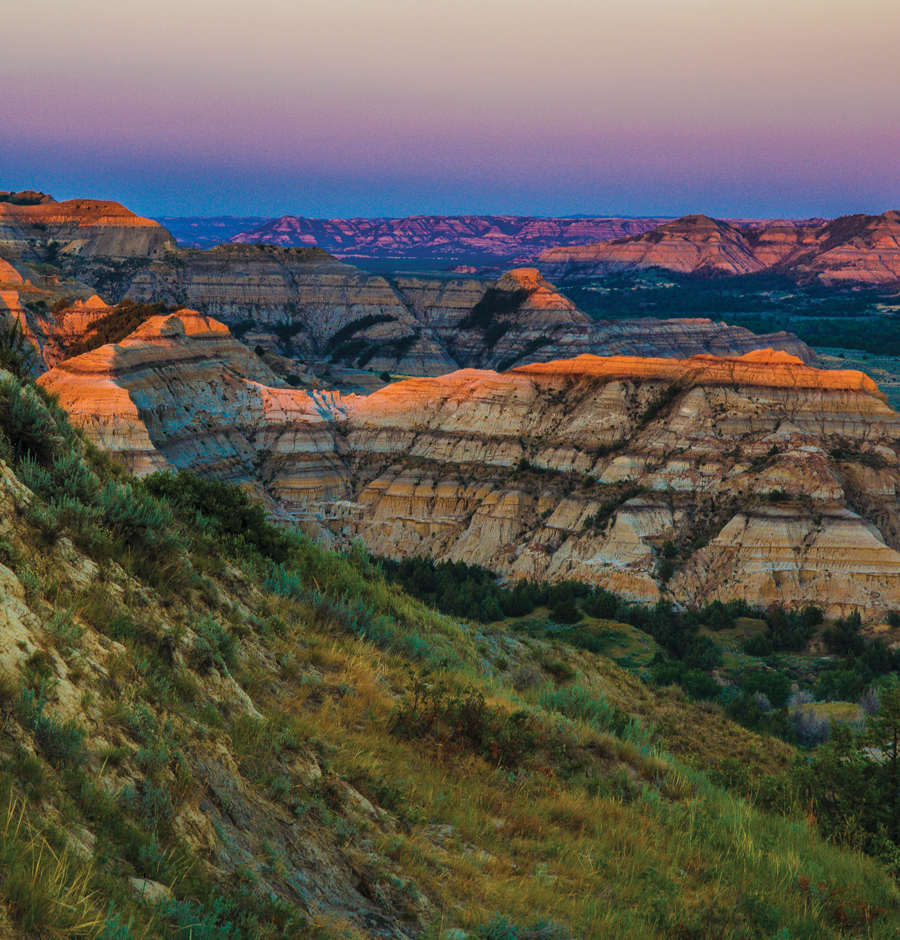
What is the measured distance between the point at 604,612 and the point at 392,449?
2509 cm

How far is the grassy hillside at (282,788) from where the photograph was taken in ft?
15.9

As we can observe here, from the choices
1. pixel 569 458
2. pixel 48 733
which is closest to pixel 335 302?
pixel 569 458

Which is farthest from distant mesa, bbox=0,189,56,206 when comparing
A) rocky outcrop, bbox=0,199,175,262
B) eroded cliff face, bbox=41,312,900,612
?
eroded cliff face, bbox=41,312,900,612

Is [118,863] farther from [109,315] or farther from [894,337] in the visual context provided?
[894,337]

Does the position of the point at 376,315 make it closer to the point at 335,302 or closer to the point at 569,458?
the point at 335,302

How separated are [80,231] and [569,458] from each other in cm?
11367

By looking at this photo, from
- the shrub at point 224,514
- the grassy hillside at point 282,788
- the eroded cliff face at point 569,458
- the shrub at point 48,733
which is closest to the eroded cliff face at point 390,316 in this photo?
the eroded cliff face at point 569,458

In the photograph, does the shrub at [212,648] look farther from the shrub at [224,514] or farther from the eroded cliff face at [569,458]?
the eroded cliff face at [569,458]

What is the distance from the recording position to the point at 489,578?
53.4 m

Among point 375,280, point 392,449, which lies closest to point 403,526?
point 392,449

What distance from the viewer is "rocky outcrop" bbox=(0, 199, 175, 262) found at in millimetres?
141875

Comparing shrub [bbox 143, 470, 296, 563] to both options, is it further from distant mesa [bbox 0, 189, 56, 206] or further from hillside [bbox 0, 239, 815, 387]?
distant mesa [bbox 0, 189, 56, 206]

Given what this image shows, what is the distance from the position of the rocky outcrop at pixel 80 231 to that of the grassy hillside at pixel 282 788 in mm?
143519

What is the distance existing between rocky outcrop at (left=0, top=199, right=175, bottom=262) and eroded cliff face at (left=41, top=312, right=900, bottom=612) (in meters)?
82.1
